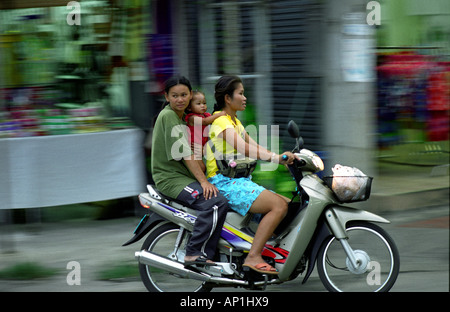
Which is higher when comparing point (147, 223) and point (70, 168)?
point (70, 168)

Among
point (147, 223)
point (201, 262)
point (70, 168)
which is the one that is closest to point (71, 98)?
point (70, 168)

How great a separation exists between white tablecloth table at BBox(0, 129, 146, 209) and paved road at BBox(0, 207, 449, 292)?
15.6 inches

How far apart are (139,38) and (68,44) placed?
0.78m

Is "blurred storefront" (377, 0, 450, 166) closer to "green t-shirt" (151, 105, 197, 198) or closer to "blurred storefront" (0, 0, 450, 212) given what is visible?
"blurred storefront" (0, 0, 450, 212)

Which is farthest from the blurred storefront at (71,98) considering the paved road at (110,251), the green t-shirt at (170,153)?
the green t-shirt at (170,153)

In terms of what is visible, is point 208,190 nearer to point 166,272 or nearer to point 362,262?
point 166,272

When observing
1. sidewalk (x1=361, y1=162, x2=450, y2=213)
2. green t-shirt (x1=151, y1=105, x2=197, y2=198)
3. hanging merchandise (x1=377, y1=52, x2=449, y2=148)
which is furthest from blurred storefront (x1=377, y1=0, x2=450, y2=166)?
green t-shirt (x1=151, y1=105, x2=197, y2=198)

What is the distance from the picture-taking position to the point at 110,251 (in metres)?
6.30

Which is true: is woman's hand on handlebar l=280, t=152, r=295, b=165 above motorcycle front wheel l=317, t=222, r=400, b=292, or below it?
above

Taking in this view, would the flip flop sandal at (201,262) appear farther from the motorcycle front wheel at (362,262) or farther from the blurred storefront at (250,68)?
the blurred storefront at (250,68)

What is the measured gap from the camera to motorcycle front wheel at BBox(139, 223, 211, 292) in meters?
4.90

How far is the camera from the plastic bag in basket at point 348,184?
14.8ft

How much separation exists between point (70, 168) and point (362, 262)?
3.44 metres

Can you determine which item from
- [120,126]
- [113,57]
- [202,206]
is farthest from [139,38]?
[202,206]
